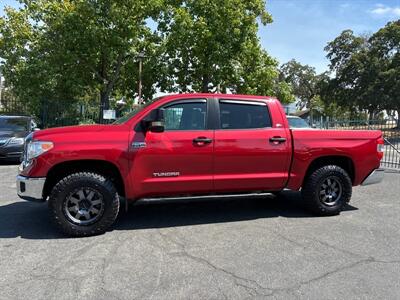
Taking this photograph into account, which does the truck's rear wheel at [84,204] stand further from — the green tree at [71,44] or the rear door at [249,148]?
the green tree at [71,44]

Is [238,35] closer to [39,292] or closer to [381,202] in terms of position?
[381,202]

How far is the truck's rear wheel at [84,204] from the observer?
519 centimetres

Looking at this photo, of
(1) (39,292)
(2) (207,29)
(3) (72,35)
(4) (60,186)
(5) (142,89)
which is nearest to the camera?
(1) (39,292)

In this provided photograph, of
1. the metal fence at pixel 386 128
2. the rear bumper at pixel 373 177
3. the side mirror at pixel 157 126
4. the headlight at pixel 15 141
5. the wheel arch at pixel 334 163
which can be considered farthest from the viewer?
the metal fence at pixel 386 128

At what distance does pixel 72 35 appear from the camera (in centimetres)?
2344

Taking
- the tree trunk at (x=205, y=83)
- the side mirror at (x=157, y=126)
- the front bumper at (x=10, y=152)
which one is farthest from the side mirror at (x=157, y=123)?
the tree trunk at (x=205, y=83)

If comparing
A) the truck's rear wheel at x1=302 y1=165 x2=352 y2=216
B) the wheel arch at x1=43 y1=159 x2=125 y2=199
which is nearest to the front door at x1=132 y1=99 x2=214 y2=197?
the wheel arch at x1=43 y1=159 x2=125 y2=199

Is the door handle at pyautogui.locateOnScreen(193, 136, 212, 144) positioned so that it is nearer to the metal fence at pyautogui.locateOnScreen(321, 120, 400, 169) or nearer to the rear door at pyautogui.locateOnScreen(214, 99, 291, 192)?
the rear door at pyautogui.locateOnScreen(214, 99, 291, 192)

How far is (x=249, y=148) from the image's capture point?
5.88 metres


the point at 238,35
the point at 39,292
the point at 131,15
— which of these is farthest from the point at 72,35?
the point at 39,292

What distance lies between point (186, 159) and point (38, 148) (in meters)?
1.99

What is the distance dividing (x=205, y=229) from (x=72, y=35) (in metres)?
20.9

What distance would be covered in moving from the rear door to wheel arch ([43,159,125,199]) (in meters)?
1.47

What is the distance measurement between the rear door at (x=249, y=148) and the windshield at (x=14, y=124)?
9.82m
